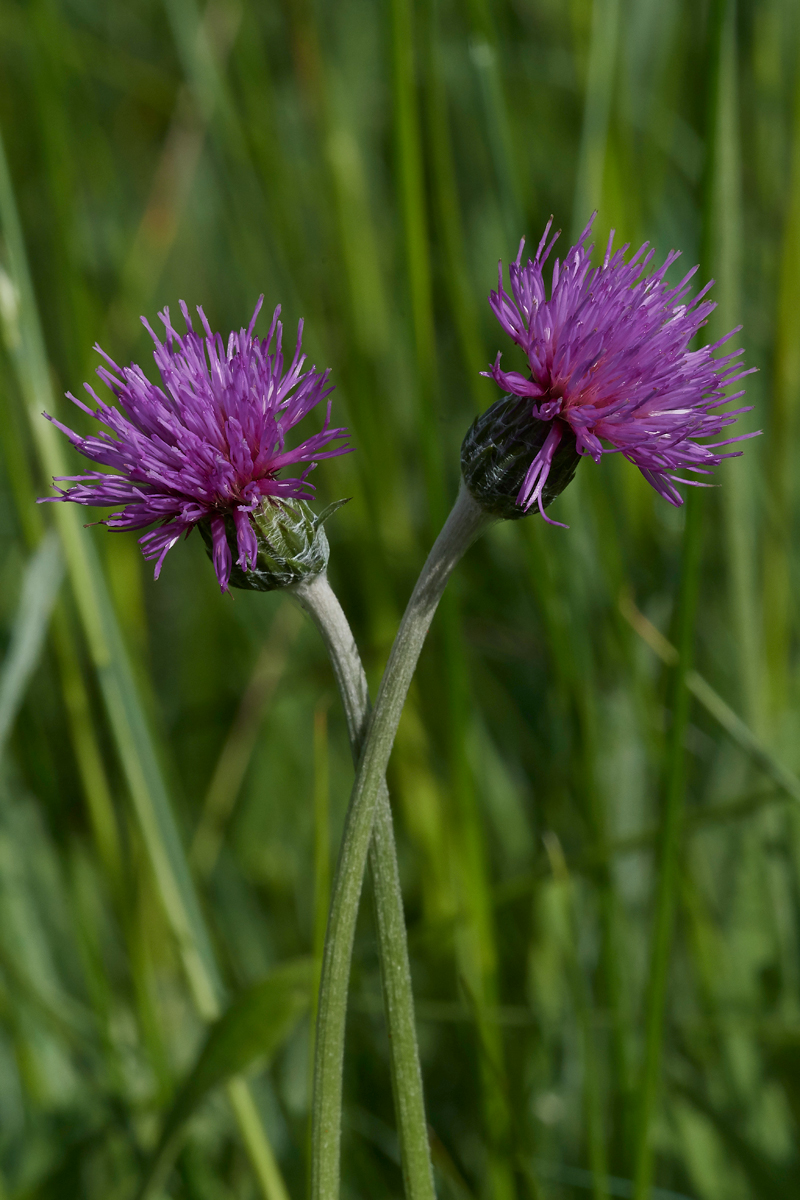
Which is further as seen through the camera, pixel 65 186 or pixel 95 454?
pixel 65 186

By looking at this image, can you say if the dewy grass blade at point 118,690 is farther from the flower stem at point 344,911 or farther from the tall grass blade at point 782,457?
the tall grass blade at point 782,457

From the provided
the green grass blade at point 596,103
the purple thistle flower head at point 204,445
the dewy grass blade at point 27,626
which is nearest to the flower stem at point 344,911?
the purple thistle flower head at point 204,445

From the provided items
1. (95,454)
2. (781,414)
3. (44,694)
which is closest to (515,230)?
(781,414)

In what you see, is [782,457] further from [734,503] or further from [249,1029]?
[249,1029]

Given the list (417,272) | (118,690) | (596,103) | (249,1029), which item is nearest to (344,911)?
(249,1029)

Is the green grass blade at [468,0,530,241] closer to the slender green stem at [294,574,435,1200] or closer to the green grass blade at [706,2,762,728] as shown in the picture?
the green grass blade at [706,2,762,728]

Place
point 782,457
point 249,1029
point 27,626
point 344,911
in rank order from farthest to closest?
1. point 782,457
2. point 27,626
3. point 249,1029
4. point 344,911

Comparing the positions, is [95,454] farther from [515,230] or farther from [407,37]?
[515,230]
